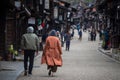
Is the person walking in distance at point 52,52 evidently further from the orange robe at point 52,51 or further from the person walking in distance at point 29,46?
the person walking in distance at point 29,46

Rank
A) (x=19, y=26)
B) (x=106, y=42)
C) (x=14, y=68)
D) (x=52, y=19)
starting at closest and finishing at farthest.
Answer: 1. (x=14, y=68)
2. (x=19, y=26)
3. (x=106, y=42)
4. (x=52, y=19)

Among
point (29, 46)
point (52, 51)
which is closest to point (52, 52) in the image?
point (52, 51)

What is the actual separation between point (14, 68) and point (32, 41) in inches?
138

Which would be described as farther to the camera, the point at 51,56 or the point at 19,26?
the point at 19,26

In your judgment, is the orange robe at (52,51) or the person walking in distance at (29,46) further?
the orange robe at (52,51)

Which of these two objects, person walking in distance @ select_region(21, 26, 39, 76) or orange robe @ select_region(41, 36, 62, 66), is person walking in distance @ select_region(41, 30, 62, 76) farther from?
person walking in distance @ select_region(21, 26, 39, 76)

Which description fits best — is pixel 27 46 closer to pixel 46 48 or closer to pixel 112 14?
pixel 46 48

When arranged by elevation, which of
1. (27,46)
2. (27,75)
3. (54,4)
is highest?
(54,4)

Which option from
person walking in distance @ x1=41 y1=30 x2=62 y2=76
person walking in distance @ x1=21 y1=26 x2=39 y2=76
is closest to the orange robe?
person walking in distance @ x1=41 y1=30 x2=62 y2=76

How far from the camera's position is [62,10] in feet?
277

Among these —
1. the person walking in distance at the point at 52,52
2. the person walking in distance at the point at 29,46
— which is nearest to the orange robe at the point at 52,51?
the person walking in distance at the point at 52,52

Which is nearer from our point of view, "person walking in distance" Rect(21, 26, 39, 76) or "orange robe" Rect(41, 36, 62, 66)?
"person walking in distance" Rect(21, 26, 39, 76)

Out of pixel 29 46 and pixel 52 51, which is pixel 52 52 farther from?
pixel 29 46

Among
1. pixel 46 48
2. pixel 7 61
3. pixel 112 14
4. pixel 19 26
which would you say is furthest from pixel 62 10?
pixel 46 48
